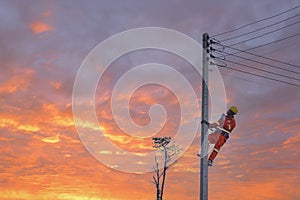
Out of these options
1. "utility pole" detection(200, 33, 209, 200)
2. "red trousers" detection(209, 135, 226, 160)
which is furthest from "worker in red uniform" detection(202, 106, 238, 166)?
"utility pole" detection(200, 33, 209, 200)

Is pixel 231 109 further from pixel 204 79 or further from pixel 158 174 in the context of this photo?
pixel 158 174

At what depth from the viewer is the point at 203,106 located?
73.4 ft

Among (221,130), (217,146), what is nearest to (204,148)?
(217,146)

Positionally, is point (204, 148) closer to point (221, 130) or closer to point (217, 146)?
point (217, 146)

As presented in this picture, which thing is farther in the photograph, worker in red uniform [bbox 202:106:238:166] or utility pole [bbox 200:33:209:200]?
worker in red uniform [bbox 202:106:238:166]

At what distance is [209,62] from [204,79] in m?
1.20

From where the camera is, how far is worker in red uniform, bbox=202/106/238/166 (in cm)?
2258

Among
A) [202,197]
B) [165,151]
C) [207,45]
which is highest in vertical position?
[165,151]

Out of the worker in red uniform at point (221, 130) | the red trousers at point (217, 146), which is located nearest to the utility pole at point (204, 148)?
the worker in red uniform at point (221, 130)

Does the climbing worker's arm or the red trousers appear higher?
the climbing worker's arm

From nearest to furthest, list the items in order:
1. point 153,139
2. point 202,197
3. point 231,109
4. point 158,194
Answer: point 202,197
point 231,109
point 158,194
point 153,139

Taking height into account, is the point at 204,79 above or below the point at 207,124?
above

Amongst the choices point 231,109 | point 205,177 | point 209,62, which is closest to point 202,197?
point 205,177

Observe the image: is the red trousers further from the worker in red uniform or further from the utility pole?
the utility pole
